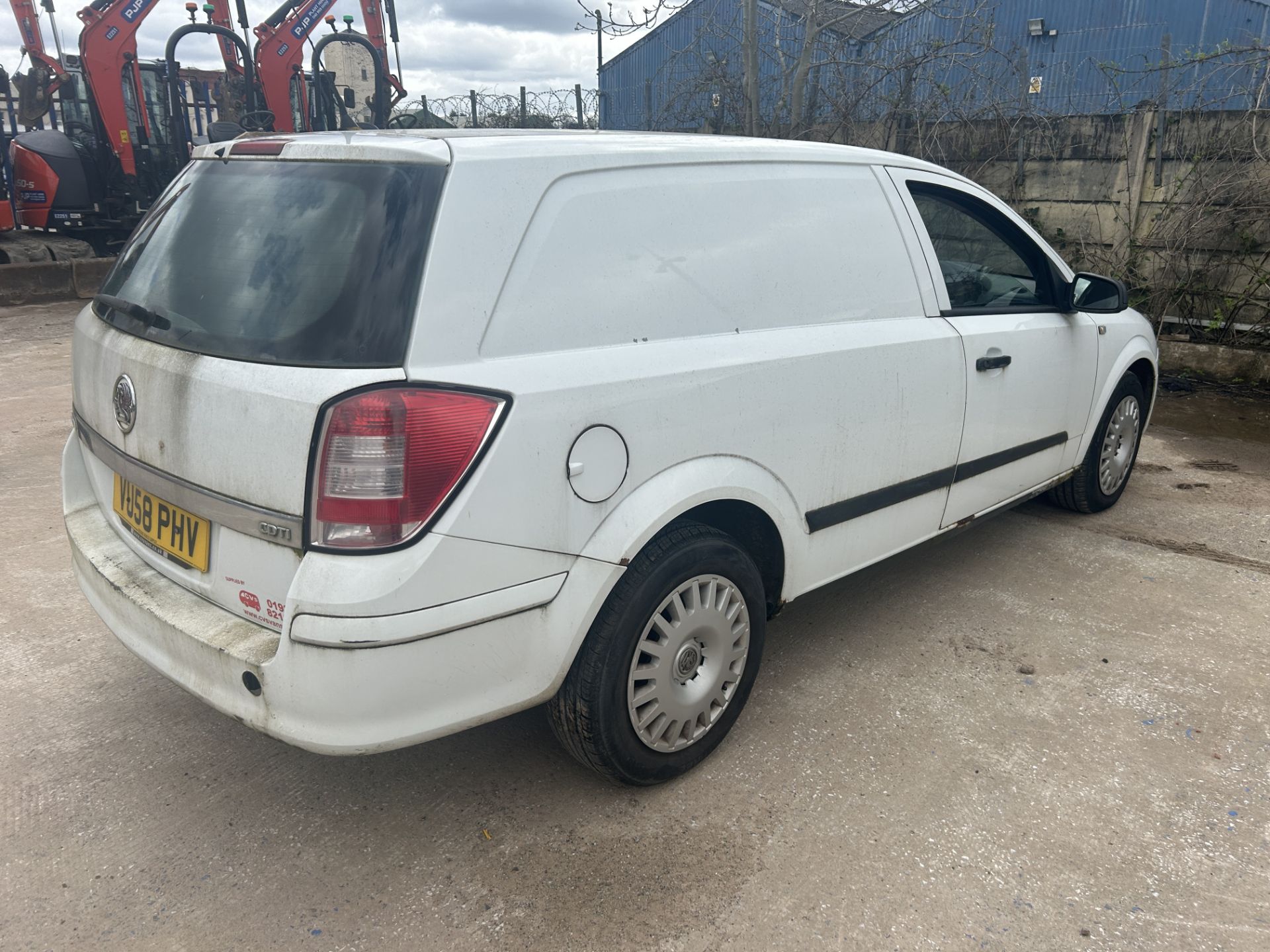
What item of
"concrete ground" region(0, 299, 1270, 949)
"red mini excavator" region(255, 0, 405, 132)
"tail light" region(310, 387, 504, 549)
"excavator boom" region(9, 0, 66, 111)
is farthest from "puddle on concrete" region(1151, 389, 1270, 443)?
"excavator boom" region(9, 0, 66, 111)

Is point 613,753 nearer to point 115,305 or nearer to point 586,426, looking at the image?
point 586,426

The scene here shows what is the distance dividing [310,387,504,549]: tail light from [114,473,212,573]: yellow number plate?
17.7 inches

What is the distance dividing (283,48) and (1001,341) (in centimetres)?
1138

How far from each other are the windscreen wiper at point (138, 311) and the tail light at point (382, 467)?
71 cm

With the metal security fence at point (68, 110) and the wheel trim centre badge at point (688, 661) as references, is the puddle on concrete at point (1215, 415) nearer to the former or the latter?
the wheel trim centre badge at point (688, 661)

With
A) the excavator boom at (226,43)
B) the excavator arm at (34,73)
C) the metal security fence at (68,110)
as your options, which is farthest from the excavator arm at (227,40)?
the excavator arm at (34,73)

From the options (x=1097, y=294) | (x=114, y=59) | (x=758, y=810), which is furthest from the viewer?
(x=114, y=59)

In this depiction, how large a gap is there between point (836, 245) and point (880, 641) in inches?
55.1

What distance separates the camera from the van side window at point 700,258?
2.12m

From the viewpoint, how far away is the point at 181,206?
246 cm

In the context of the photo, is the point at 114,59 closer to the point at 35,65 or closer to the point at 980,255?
the point at 35,65

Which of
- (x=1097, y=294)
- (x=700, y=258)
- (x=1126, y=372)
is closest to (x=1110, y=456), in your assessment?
(x=1126, y=372)

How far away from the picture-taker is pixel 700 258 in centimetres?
243

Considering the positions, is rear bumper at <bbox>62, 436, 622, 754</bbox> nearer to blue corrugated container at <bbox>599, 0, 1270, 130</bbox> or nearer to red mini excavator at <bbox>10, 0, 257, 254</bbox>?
blue corrugated container at <bbox>599, 0, 1270, 130</bbox>
